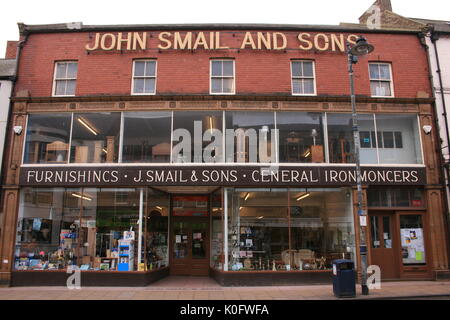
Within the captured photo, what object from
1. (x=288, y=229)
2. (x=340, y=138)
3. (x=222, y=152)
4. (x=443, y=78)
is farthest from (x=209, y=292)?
(x=443, y=78)

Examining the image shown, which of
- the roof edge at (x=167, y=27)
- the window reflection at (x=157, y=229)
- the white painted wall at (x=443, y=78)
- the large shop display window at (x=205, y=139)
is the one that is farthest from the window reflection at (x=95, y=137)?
the white painted wall at (x=443, y=78)

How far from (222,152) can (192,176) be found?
159cm

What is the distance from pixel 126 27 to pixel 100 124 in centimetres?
445

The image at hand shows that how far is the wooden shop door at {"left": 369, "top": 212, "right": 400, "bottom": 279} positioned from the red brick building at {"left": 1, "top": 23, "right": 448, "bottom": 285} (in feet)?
0.19

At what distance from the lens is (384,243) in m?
15.7

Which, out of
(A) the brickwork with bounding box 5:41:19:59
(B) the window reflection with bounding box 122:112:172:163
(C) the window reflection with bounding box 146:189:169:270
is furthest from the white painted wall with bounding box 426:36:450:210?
(A) the brickwork with bounding box 5:41:19:59

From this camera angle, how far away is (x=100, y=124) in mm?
16031

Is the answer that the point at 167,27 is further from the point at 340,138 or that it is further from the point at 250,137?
the point at 340,138

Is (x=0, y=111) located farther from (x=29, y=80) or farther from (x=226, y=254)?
(x=226, y=254)

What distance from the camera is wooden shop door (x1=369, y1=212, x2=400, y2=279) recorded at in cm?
1545

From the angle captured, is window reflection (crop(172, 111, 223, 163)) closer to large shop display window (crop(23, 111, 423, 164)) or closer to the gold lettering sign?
large shop display window (crop(23, 111, 423, 164))

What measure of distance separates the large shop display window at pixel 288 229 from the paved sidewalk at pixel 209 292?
1186 mm

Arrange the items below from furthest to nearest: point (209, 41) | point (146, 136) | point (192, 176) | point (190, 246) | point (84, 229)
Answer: point (190, 246) → point (209, 41) → point (146, 136) → point (84, 229) → point (192, 176)

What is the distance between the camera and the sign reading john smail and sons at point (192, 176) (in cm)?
1522
